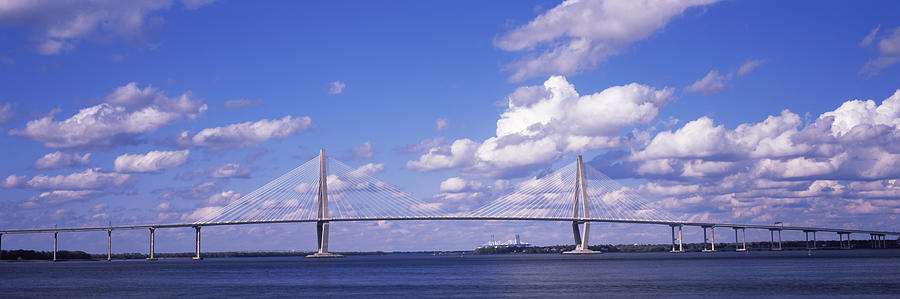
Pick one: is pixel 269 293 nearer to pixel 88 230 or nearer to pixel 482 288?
pixel 482 288

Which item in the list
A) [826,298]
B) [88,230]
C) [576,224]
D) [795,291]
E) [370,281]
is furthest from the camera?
[88,230]

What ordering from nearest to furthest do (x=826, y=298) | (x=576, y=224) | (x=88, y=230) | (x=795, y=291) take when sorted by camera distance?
(x=826, y=298)
(x=795, y=291)
(x=576, y=224)
(x=88, y=230)

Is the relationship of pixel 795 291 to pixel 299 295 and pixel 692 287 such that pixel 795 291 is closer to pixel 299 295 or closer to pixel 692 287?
pixel 692 287

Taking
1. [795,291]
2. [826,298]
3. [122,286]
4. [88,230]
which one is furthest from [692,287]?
[88,230]

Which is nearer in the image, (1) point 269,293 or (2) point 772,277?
(1) point 269,293

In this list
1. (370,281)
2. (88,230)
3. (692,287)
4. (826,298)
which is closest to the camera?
(826,298)

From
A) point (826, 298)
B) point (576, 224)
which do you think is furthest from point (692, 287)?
point (576, 224)

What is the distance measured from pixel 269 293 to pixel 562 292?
53.6 feet

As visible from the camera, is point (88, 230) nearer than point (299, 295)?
No

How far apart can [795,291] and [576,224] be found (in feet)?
254

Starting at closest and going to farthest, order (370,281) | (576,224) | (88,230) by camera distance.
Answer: (370,281) → (576,224) → (88,230)

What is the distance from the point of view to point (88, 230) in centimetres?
13425

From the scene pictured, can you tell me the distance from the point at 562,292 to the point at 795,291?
11.8 metres

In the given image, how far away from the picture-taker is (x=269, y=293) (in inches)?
1962
